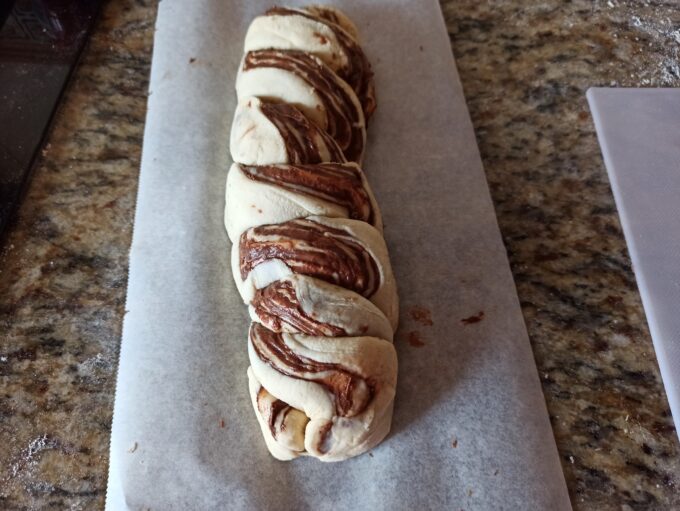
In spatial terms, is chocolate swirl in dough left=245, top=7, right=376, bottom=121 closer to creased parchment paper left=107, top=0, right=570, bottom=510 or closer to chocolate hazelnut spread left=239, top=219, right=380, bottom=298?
creased parchment paper left=107, top=0, right=570, bottom=510

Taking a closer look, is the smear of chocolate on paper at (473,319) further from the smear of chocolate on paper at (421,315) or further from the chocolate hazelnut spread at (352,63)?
the chocolate hazelnut spread at (352,63)

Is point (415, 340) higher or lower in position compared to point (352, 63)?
lower

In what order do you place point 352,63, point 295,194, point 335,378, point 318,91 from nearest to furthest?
point 335,378
point 295,194
point 318,91
point 352,63

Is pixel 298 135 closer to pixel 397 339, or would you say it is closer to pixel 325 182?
pixel 325 182

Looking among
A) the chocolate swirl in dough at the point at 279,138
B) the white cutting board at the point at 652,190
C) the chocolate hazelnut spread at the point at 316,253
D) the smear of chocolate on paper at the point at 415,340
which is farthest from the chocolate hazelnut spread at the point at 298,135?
the white cutting board at the point at 652,190

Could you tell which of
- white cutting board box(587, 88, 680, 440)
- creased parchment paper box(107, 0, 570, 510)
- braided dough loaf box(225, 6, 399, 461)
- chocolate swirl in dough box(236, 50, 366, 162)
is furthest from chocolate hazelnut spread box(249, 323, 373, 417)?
white cutting board box(587, 88, 680, 440)

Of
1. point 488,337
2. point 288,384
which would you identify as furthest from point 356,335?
point 488,337

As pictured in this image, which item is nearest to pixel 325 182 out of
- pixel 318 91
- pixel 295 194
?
pixel 295 194
